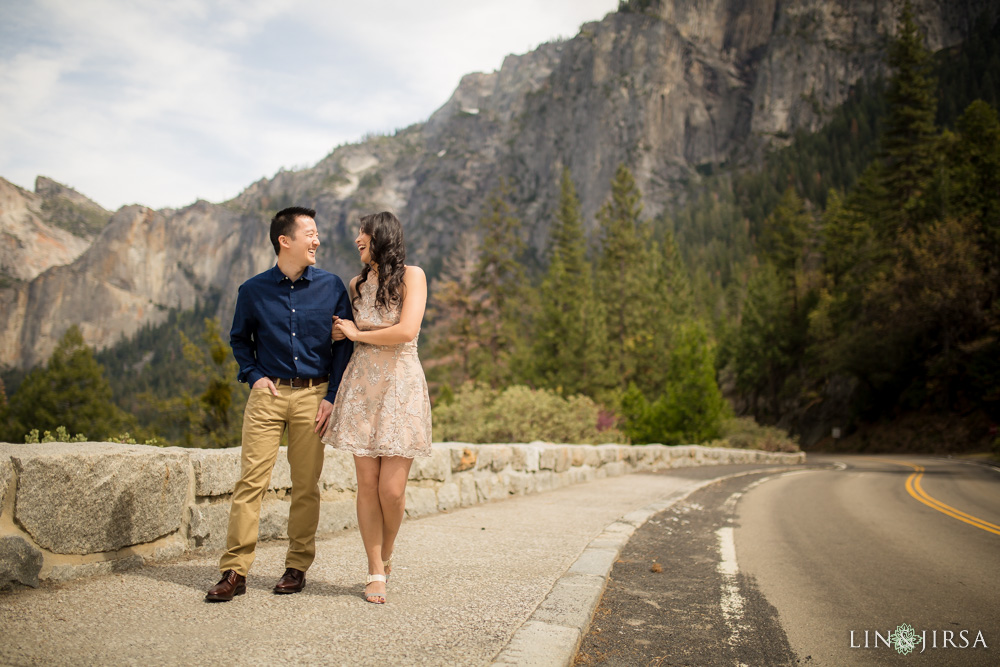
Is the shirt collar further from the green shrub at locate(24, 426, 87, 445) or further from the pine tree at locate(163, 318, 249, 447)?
the pine tree at locate(163, 318, 249, 447)

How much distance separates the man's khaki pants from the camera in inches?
124

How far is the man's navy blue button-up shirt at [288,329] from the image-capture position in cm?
334

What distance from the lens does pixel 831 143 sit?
11100cm

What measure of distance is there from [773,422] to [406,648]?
5599 centimetres

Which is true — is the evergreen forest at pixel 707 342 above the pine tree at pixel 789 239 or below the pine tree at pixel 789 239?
below

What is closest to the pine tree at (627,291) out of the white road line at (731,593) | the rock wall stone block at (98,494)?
the white road line at (731,593)

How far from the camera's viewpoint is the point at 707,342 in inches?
1523

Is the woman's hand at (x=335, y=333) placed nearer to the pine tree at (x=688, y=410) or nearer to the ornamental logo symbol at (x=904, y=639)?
the ornamental logo symbol at (x=904, y=639)

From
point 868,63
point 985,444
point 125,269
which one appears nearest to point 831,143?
point 868,63

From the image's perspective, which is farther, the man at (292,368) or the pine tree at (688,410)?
the pine tree at (688,410)

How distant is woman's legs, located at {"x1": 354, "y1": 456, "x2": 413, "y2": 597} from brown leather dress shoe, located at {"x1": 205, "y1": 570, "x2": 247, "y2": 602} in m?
0.66

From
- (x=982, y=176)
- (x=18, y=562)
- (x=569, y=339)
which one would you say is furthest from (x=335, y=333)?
(x=982, y=176)

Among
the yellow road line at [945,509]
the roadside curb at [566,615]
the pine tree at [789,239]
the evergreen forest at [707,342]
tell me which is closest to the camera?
Result: the roadside curb at [566,615]

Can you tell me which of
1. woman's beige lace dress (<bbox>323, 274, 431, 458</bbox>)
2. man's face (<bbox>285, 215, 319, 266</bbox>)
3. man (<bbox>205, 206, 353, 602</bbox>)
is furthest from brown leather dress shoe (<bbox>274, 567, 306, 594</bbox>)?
man's face (<bbox>285, 215, 319, 266</bbox>)
